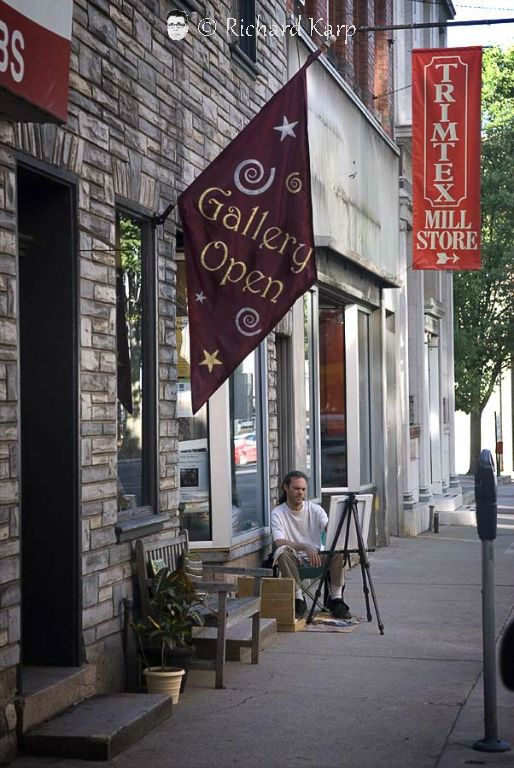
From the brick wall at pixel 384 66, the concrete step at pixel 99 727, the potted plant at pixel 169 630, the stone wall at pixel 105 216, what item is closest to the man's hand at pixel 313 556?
the stone wall at pixel 105 216

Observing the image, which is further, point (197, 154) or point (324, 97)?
point (324, 97)

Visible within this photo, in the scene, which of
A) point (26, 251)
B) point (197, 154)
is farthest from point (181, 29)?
point (26, 251)

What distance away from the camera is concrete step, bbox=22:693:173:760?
23.1 feet

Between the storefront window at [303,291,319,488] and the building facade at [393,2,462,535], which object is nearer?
the storefront window at [303,291,319,488]

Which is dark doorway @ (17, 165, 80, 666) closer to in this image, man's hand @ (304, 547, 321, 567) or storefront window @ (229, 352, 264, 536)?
storefront window @ (229, 352, 264, 536)

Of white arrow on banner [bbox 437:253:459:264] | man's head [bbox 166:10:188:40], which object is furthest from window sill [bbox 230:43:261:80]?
white arrow on banner [bbox 437:253:459:264]

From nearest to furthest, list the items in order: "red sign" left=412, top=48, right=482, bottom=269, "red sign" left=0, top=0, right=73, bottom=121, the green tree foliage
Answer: "red sign" left=0, top=0, right=73, bottom=121 → "red sign" left=412, top=48, right=482, bottom=269 → the green tree foliage

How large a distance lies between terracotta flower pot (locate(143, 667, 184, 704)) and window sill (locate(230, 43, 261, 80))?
5.55 metres

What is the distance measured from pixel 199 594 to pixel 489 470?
2.80m

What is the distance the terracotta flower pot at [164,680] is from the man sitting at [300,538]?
10.8 ft

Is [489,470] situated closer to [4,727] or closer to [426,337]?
[4,727]

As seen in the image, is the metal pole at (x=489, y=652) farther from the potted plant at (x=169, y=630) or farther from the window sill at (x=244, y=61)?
the window sill at (x=244, y=61)

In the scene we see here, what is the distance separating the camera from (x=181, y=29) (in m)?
10.1

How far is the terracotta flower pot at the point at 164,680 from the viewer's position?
854 cm
